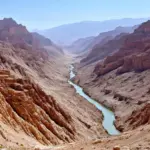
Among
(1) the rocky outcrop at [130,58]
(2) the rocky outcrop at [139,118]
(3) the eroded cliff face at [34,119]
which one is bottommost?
(2) the rocky outcrop at [139,118]

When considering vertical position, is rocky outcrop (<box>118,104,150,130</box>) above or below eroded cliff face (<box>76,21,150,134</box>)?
below

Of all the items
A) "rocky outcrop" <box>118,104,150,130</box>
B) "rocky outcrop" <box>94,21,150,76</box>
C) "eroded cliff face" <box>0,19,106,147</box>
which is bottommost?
"rocky outcrop" <box>118,104,150,130</box>

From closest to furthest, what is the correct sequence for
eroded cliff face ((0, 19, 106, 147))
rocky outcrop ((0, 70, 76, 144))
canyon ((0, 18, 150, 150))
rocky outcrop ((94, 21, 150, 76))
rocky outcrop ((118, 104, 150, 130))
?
canyon ((0, 18, 150, 150))
eroded cliff face ((0, 19, 106, 147))
rocky outcrop ((0, 70, 76, 144))
rocky outcrop ((118, 104, 150, 130))
rocky outcrop ((94, 21, 150, 76))

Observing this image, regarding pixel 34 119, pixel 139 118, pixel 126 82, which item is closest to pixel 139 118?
pixel 139 118

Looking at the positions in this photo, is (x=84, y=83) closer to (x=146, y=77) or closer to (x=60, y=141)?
(x=146, y=77)

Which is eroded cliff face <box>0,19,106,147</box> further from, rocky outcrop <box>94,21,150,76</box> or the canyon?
rocky outcrop <box>94,21,150,76</box>

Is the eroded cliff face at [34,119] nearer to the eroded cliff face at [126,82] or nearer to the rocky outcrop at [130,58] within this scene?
the eroded cliff face at [126,82]

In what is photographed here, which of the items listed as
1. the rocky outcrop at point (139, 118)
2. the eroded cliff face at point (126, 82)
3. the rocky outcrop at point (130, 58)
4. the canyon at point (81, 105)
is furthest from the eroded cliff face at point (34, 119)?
the rocky outcrop at point (130, 58)

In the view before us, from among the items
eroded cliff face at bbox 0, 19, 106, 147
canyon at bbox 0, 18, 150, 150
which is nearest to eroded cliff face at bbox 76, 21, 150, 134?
canyon at bbox 0, 18, 150, 150
